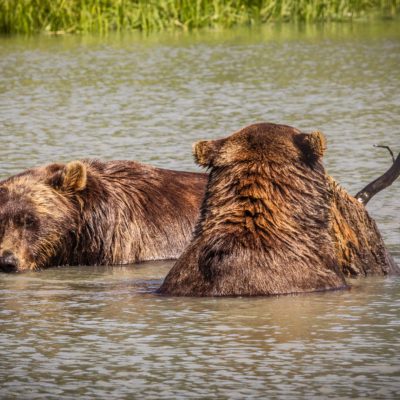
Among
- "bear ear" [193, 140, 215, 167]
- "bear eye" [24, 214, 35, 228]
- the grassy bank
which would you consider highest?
"bear ear" [193, 140, 215, 167]

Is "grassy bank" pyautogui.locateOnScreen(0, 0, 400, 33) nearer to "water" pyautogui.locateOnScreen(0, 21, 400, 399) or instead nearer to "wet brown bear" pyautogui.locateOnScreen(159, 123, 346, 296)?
"water" pyautogui.locateOnScreen(0, 21, 400, 399)

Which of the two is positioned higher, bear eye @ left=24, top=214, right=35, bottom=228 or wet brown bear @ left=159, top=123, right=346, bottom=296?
wet brown bear @ left=159, top=123, right=346, bottom=296

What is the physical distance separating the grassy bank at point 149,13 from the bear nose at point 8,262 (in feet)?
55.4

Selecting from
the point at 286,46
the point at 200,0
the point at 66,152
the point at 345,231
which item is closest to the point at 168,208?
the point at 345,231

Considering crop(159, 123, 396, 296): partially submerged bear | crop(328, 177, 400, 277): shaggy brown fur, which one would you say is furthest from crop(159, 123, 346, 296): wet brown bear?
crop(328, 177, 400, 277): shaggy brown fur

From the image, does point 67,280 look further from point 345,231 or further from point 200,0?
point 200,0

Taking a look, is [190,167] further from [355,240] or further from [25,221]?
[355,240]

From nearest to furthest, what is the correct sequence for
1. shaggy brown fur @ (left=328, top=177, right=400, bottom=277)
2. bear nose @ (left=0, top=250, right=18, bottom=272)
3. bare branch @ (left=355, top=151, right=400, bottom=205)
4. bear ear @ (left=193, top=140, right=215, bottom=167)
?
bear ear @ (left=193, top=140, right=215, bottom=167) → shaggy brown fur @ (left=328, top=177, right=400, bottom=277) → bare branch @ (left=355, top=151, right=400, bottom=205) → bear nose @ (left=0, top=250, right=18, bottom=272)

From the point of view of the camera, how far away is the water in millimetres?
6551

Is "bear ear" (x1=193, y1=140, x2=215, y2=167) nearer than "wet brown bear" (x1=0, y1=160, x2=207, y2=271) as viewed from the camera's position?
Yes

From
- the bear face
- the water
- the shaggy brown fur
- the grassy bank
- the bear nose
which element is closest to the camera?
the water

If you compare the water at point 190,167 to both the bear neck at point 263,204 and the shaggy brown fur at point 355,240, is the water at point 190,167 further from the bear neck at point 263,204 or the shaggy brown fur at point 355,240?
the bear neck at point 263,204

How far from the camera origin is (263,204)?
778 centimetres

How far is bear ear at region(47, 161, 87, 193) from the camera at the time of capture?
→ 1005cm
